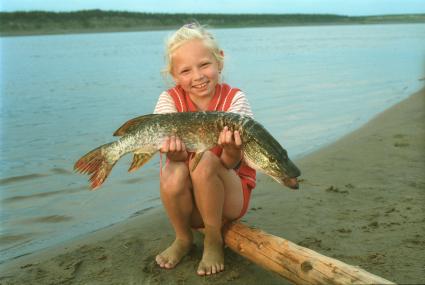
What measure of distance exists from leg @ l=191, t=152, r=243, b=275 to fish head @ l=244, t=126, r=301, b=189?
35 centimetres

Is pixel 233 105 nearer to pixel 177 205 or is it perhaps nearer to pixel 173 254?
pixel 177 205

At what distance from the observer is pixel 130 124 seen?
3729 millimetres

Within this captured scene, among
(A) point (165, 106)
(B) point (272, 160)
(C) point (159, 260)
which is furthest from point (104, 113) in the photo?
(B) point (272, 160)

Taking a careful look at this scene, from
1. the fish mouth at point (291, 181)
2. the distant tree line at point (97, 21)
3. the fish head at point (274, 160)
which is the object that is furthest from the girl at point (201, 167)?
the distant tree line at point (97, 21)

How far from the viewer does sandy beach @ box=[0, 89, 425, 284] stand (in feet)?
11.6

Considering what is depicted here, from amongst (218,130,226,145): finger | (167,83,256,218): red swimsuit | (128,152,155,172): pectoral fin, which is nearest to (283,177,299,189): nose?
(218,130,226,145): finger

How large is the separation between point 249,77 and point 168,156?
12.4 metres

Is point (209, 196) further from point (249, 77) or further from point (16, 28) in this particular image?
point (16, 28)

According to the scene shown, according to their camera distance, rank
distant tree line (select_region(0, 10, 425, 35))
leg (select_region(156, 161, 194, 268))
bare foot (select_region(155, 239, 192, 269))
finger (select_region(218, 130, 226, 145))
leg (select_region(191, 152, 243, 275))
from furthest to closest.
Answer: distant tree line (select_region(0, 10, 425, 35))
bare foot (select_region(155, 239, 192, 269))
leg (select_region(156, 161, 194, 268))
leg (select_region(191, 152, 243, 275))
finger (select_region(218, 130, 226, 145))

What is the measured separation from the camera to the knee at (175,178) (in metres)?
3.57

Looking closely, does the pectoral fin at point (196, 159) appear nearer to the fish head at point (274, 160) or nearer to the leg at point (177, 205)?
the leg at point (177, 205)

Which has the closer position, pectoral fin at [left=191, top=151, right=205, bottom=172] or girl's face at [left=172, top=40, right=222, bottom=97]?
pectoral fin at [left=191, top=151, right=205, bottom=172]

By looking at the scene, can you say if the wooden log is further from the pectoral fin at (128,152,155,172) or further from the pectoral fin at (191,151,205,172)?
the pectoral fin at (128,152,155,172)

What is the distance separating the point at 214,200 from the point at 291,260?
0.74 metres
